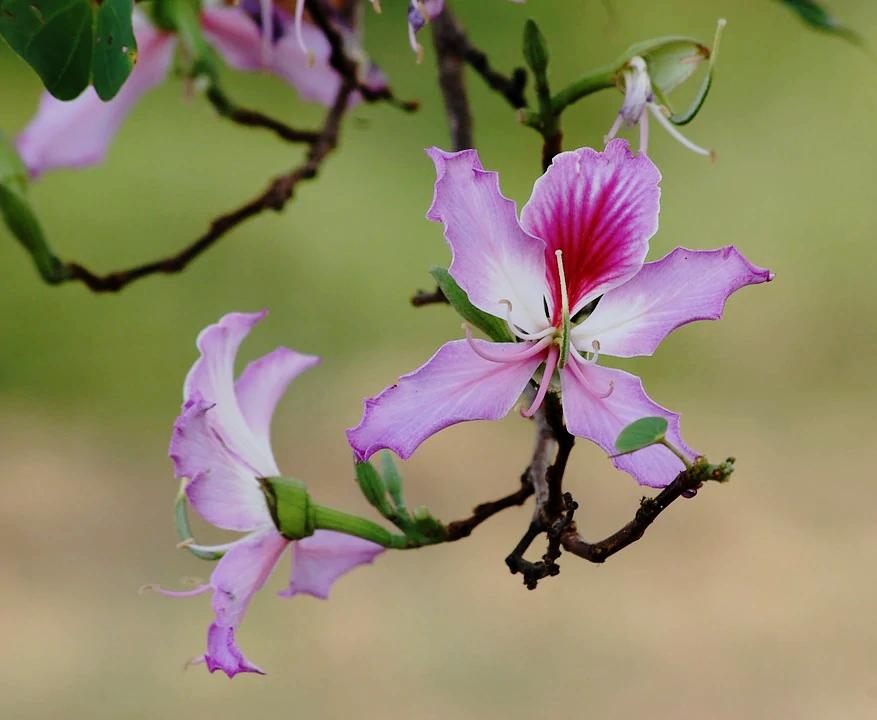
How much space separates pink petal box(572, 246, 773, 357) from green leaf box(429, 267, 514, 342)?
0.09ft

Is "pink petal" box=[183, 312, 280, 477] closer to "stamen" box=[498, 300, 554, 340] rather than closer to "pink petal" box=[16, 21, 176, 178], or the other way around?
"stamen" box=[498, 300, 554, 340]

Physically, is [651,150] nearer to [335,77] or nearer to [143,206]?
[143,206]

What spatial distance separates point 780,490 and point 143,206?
1.40 m

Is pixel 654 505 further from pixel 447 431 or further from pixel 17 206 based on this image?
pixel 447 431

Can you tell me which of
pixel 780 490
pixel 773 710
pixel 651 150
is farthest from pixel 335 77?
pixel 651 150

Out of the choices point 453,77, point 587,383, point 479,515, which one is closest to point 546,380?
point 587,383

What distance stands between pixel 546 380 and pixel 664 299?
0.05 metres

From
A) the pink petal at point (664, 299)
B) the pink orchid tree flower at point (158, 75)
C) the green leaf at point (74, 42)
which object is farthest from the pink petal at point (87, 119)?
the pink petal at point (664, 299)

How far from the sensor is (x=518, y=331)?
1.44 ft

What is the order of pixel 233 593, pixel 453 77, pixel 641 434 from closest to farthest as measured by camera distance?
pixel 641 434
pixel 233 593
pixel 453 77

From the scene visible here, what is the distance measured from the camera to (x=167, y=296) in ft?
8.50

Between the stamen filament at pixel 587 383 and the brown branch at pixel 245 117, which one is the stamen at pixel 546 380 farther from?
the brown branch at pixel 245 117

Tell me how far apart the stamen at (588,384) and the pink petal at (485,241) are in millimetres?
27

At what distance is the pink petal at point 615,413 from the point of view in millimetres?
423
